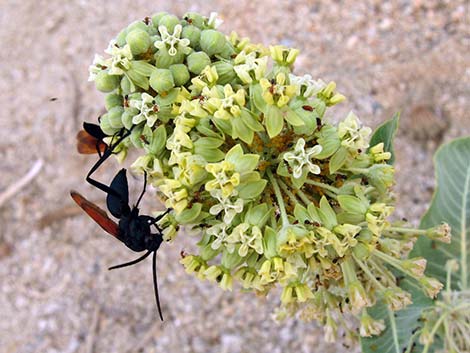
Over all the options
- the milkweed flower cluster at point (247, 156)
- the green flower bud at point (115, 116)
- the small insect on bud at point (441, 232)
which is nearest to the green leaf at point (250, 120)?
the milkweed flower cluster at point (247, 156)

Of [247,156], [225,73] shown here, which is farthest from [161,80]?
[247,156]

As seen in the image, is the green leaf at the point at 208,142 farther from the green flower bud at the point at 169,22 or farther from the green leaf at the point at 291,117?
the green flower bud at the point at 169,22

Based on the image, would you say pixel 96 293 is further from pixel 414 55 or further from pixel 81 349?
pixel 414 55

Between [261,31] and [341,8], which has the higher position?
[341,8]

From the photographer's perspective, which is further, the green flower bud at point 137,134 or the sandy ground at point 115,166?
the sandy ground at point 115,166

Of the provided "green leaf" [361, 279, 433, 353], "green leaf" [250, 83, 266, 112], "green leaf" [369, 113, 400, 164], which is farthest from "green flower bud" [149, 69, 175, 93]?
"green leaf" [361, 279, 433, 353]

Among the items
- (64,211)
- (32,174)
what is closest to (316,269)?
(64,211)

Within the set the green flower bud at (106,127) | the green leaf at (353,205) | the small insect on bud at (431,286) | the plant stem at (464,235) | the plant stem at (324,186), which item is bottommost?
the plant stem at (464,235)
